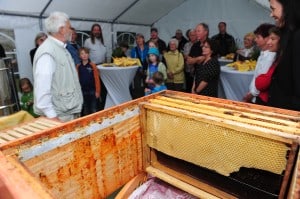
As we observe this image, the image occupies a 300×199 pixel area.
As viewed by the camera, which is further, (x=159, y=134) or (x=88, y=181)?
(x=159, y=134)

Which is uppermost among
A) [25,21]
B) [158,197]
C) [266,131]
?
[25,21]

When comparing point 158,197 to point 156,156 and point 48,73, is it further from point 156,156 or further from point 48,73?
point 48,73

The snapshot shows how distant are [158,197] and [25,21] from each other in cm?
395

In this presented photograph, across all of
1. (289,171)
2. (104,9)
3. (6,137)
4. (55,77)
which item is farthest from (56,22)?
(104,9)

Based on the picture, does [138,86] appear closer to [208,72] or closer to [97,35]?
[97,35]

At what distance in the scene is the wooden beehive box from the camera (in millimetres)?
852

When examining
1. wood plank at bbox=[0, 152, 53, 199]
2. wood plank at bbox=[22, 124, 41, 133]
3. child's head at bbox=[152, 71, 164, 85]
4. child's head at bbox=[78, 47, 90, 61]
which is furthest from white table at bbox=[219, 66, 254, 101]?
wood plank at bbox=[0, 152, 53, 199]

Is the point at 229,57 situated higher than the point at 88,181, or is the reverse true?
the point at 229,57

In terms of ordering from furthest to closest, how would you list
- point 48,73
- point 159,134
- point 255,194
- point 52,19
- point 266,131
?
1. point 52,19
2. point 48,73
3. point 159,134
4. point 255,194
5. point 266,131

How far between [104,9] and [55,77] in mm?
3631

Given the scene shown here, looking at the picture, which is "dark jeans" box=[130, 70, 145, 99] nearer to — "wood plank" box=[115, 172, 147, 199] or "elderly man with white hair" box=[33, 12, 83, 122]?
"elderly man with white hair" box=[33, 12, 83, 122]

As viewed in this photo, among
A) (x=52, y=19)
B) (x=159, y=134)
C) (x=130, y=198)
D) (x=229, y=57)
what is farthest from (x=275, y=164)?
(x=229, y=57)

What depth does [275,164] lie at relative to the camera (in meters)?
0.86

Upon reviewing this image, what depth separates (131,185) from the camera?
1.25 metres
